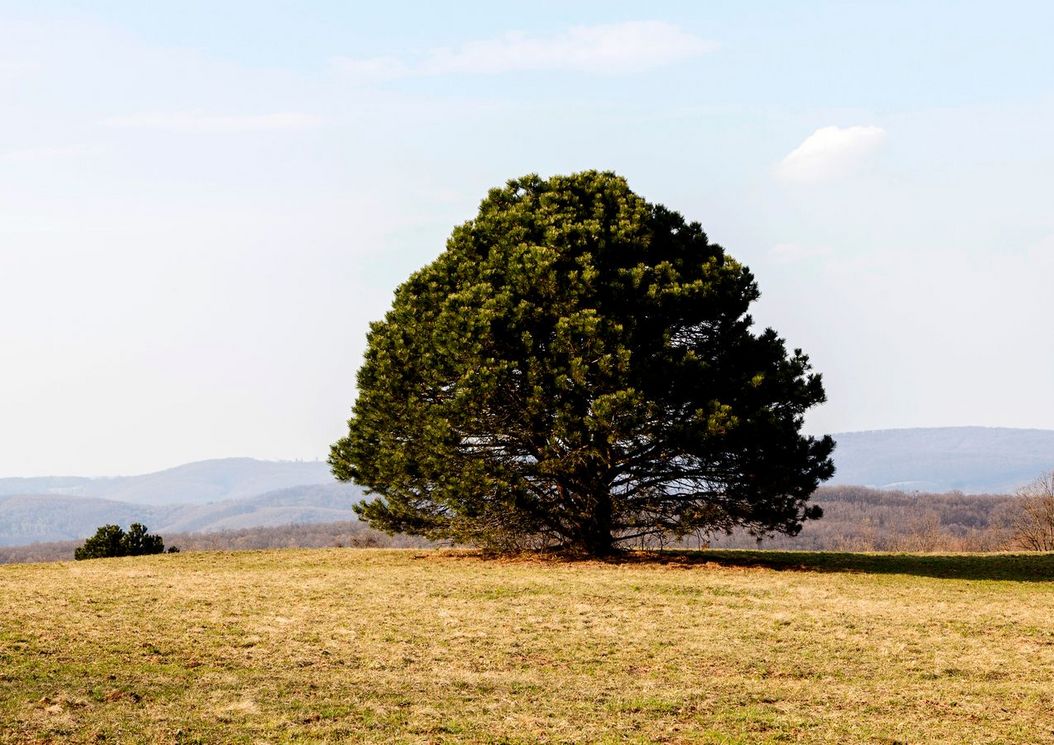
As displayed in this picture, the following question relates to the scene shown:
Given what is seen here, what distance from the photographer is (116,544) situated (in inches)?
1460

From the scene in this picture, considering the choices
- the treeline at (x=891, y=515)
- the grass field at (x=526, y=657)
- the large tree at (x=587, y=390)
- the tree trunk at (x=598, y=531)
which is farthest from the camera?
the treeline at (x=891, y=515)

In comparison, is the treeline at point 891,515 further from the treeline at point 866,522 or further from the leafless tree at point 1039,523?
the leafless tree at point 1039,523

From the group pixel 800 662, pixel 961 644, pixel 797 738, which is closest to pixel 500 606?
pixel 800 662

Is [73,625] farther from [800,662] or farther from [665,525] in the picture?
[665,525]

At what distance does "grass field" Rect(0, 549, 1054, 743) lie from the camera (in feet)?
39.9

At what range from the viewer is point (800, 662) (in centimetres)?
1616

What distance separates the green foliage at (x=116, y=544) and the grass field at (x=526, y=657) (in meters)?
9.24

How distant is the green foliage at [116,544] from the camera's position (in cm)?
3675

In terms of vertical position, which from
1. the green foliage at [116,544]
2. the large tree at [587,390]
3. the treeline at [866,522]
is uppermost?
the large tree at [587,390]

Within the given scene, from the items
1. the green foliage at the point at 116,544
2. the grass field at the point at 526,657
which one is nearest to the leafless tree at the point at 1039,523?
the grass field at the point at 526,657

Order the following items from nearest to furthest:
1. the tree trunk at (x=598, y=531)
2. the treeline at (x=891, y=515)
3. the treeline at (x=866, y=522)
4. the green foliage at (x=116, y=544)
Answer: the tree trunk at (x=598, y=531) → the green foliage at (x=116, y=544) → the treeline at (x=866, y=522) → the treeline at (x=891, y=515)

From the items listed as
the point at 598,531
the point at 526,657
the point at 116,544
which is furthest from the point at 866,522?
the point at 526,657

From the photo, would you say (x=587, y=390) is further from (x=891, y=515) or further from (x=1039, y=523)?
(x=891, y=515)

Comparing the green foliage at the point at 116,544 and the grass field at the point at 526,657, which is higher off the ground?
the green foliage at the point at 116,544
